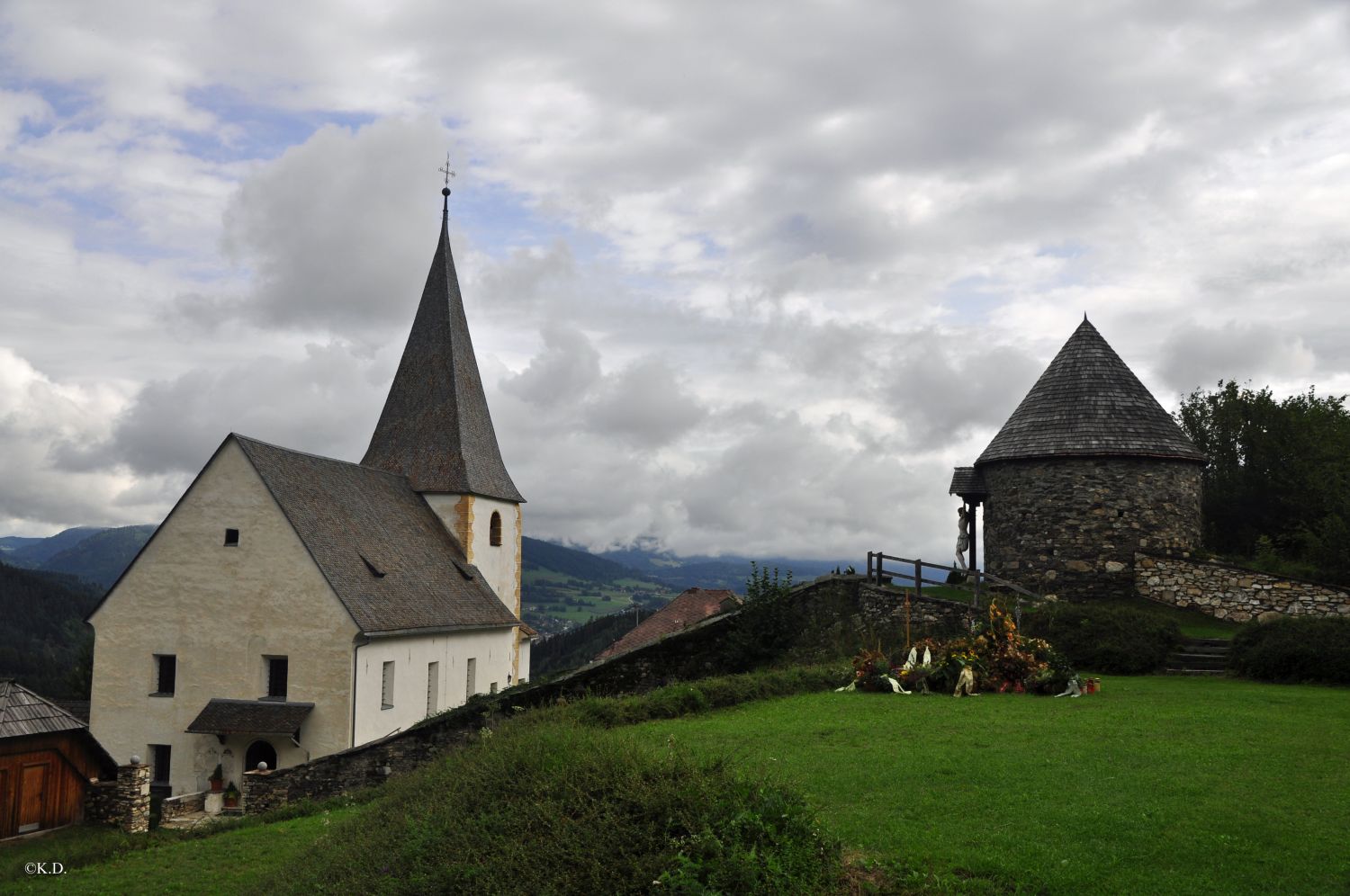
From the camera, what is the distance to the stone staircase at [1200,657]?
20953 millimetres

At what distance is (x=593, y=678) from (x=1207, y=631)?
14.7 meters

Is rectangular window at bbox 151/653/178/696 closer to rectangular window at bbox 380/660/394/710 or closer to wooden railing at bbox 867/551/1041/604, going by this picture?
rectangular window at bbox 380/660/394/710

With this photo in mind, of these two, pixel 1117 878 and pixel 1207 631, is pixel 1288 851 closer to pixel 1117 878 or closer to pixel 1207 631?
pixel 1117 878

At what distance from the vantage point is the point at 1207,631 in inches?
957

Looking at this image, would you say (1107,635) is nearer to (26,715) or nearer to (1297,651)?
(1297,651)

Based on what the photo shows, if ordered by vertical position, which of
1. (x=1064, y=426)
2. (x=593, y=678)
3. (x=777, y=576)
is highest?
(x=1064, y=426)

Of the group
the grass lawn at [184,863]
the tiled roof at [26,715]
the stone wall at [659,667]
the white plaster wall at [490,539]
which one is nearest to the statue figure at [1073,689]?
the stone wall at [659,667]

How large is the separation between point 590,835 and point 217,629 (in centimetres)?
2659

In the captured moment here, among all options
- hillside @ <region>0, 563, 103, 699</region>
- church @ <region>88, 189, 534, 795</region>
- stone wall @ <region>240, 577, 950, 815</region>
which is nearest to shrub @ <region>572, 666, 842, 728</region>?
stone wall @ <region>240, 577, 950, 815</region>

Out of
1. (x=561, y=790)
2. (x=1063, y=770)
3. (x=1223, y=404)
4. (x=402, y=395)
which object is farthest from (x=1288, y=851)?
(x=402, y=395)

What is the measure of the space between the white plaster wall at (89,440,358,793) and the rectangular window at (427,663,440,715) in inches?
218

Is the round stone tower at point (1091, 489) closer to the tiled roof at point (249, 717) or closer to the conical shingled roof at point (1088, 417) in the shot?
the conical shingled roof at point (1088, 417)

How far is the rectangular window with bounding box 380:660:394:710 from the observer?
104 ft

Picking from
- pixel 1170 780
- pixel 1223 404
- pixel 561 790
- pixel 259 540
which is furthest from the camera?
pixel 1223 404
